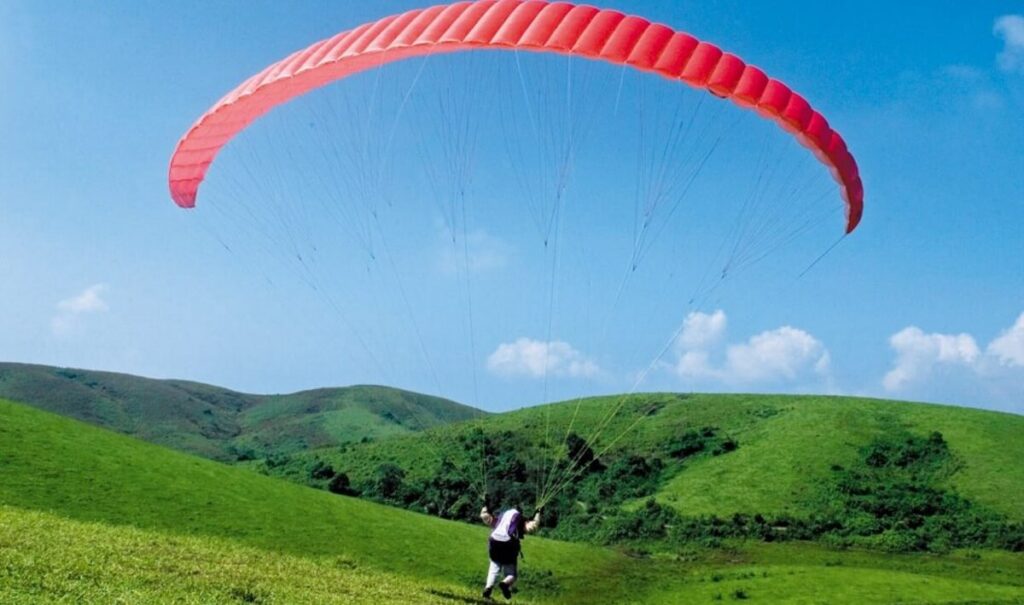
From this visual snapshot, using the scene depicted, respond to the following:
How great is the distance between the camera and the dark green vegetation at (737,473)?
4891 cm

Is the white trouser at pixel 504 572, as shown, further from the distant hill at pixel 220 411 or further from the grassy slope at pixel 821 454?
the distant hill at pixel 220 411

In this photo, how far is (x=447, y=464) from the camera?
64188 millimetres

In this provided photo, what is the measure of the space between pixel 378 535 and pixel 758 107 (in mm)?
23773

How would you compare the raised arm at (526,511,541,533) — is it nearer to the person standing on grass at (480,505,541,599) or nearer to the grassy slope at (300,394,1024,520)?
the person standing on grass at (480,505,541,599)

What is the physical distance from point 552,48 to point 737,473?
47.5 meters

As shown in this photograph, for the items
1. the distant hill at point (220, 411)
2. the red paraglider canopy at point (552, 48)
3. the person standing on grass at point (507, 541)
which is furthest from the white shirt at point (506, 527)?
the distant hill at point (220, 411)

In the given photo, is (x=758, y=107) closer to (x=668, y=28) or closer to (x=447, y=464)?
(x=668, y=28)

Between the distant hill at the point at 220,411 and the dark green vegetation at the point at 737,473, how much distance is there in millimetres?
28612

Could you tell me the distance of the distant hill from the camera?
9894cm

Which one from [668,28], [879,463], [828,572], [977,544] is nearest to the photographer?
[668,28]

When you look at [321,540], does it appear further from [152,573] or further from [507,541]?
[152,573]

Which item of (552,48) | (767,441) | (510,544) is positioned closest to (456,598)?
(510,544)

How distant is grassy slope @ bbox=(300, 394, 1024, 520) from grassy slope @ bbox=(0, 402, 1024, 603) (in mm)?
11324

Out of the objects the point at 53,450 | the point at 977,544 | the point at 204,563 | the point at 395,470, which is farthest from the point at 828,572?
the point at 395,470
